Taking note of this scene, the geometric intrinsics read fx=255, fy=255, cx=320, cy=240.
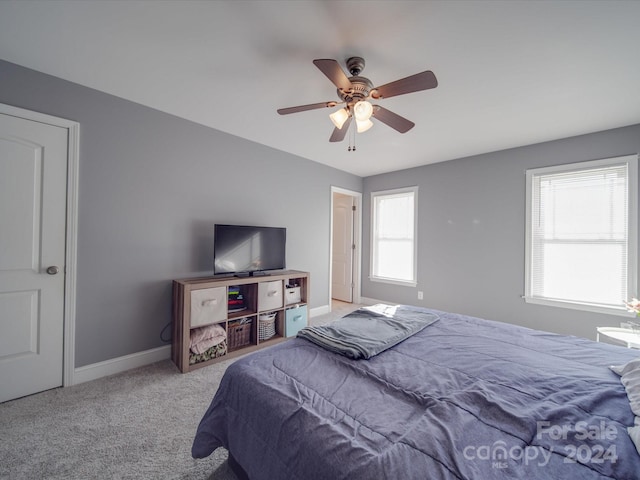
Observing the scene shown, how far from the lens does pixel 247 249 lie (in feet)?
9.82

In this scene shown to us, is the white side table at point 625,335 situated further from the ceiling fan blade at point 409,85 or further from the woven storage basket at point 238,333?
the woven storage basket at point 238,333

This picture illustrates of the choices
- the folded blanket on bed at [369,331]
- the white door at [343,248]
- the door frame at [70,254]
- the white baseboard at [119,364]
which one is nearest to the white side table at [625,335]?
the folded blanket on bed at [369,331]

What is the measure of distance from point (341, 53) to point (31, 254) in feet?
9.12

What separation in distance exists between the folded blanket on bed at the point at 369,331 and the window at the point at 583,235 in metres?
2.15

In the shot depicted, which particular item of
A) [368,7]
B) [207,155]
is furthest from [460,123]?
[207,155]

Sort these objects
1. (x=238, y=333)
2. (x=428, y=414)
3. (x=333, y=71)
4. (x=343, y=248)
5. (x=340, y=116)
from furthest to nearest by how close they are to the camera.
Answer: (x=343, y=248) → (x=238, y=333) → (x=340, y=116) → (x=333, y=71) → (x=428, y=414)

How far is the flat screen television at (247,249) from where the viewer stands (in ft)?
9.09

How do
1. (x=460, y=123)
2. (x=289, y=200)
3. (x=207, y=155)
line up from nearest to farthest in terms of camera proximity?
1. (x=460, y=123)
2. (x=207, y=155)
3. (x=289, y=200)

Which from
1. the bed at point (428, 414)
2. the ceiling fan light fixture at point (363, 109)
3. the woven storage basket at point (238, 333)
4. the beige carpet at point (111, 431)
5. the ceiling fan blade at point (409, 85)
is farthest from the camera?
the woven storage basket at point (238, 333)

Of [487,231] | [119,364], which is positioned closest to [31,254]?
[119,364]

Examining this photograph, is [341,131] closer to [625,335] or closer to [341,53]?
[341,53]

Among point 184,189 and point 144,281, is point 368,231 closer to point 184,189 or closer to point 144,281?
point 184,189

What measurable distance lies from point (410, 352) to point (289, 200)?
2779 mm

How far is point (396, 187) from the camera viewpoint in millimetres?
4531
